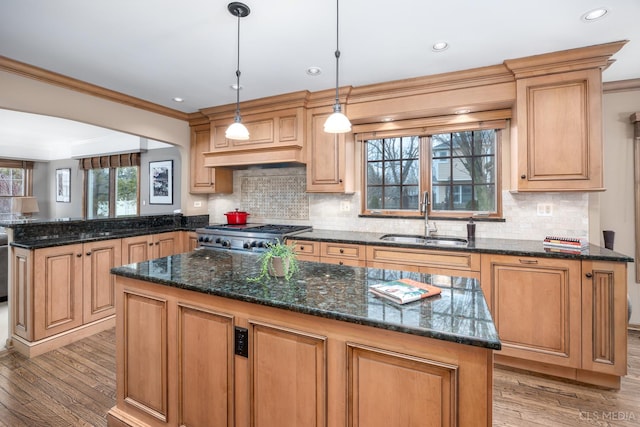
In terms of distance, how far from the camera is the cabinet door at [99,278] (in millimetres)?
3049

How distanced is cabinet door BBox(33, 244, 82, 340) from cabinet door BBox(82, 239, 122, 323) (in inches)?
2.5

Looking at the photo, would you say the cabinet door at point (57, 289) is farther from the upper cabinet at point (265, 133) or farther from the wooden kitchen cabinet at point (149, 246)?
the upper cabinet at point (265, 133)

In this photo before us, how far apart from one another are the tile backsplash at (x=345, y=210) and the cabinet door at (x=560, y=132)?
342 millimetres

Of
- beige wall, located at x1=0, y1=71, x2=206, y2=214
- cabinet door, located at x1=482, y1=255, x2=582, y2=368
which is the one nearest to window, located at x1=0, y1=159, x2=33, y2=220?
beige wall, located at x1=0, y1=71, x2=206, y2=214

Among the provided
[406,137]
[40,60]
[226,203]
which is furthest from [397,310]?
Answer: [226,203]

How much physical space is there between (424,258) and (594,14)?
6.62ft

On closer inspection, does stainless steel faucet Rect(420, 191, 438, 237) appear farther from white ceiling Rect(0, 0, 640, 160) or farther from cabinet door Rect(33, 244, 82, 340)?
cabinet door Rect(33, 244, 82, 340)

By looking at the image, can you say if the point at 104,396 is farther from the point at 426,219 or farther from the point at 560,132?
the point at 560,132

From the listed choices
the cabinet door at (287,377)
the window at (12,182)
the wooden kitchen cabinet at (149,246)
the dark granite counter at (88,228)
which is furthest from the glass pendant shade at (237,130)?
the window at (12,182)

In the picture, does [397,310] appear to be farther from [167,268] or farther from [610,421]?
[610,421]

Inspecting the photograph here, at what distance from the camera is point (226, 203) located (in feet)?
15.1

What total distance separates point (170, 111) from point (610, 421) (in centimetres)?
513

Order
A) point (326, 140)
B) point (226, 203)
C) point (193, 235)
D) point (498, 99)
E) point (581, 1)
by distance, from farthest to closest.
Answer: point (226, 203) < point (193, 235) < point (326, 140) < point (498, 99) < point (581, 1)

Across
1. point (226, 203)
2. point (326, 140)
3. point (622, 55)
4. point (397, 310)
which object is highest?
point (622, 55)
